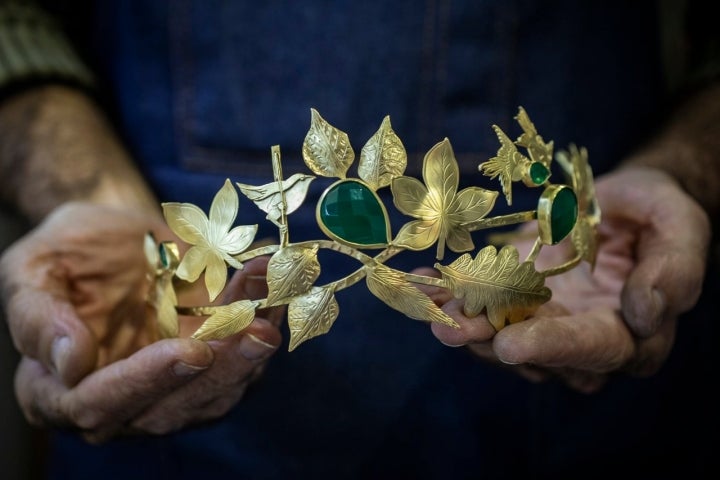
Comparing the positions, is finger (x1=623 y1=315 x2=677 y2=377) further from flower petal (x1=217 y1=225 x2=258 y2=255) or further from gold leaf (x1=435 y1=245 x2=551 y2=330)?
flower petal (x1=217 y1=225 x2=258 y2=255)

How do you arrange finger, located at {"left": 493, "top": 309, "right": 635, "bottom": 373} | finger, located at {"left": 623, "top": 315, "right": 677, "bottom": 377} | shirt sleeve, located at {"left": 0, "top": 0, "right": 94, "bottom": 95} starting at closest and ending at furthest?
finger, located at {"left": 493, "top": 309, "right": 635, "bottom": 373}, finger, located at {"left": 623, "top": 315, "right": 677, "bottom": 377}, shirt sleeve, located at {"left": 0, "top": 0, "right": 94, "bottom": 95}

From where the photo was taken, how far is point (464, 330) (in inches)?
19.4

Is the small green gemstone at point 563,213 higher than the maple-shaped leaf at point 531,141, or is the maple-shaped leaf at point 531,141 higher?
the maple-shaped leaf at point 531,141

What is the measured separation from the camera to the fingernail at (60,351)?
54 centimetres

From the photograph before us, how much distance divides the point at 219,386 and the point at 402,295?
0.18 m

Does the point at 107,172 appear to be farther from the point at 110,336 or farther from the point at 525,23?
the point at 525,23

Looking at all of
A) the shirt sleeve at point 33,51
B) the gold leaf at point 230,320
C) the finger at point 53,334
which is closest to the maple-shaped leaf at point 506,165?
the gold leaf at point 230,320

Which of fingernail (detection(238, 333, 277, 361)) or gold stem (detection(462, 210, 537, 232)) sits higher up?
gold stem (detection(462, 210, 537, 232))

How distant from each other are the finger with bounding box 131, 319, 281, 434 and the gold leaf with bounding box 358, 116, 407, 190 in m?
0.14

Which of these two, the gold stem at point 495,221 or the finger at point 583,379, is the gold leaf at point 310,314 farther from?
the finger at point 583,379

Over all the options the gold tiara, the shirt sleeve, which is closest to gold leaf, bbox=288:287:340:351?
the gold tiara

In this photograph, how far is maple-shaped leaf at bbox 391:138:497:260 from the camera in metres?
0.49

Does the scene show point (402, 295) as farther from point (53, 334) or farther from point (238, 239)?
point (53, 334)

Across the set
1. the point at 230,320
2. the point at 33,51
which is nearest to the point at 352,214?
the point at 230,320
